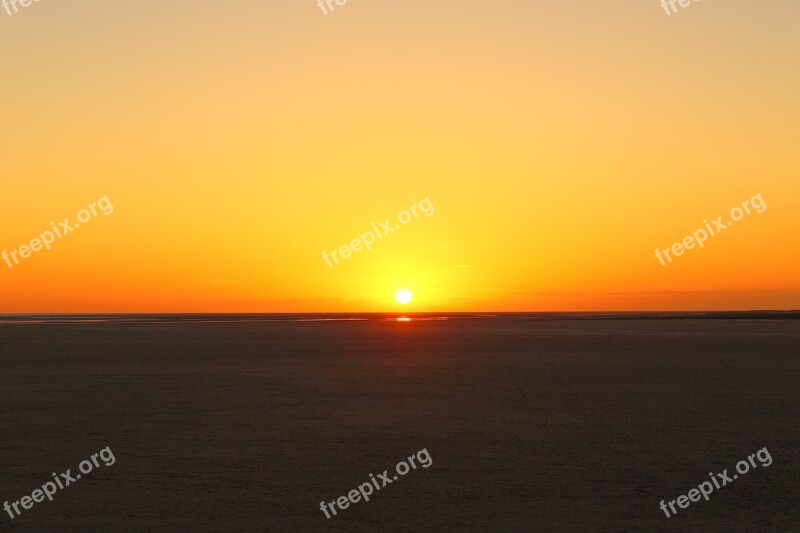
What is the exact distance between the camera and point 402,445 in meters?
14.7

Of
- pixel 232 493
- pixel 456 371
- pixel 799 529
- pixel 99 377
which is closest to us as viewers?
pixel 799 529

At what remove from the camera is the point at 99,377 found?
87.8 feet

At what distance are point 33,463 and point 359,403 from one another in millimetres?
8277

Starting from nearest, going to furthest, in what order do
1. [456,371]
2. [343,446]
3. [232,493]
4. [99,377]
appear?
[232,493] < [343,446] < [99,377] < [456,371]

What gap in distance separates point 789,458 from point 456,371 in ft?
51.8

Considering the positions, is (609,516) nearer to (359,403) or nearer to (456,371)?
(359,403)

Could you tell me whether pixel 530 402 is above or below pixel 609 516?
above

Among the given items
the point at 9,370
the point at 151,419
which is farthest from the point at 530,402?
the point at 9,370

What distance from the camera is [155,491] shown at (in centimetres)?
1134

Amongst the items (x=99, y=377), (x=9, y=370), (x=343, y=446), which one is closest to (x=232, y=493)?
(x=343, y=446)

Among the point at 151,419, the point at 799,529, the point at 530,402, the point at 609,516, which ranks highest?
the point at 151,419

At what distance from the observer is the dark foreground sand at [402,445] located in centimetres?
1033

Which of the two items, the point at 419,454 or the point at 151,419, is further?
the point at 151,419

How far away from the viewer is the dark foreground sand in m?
10.3
